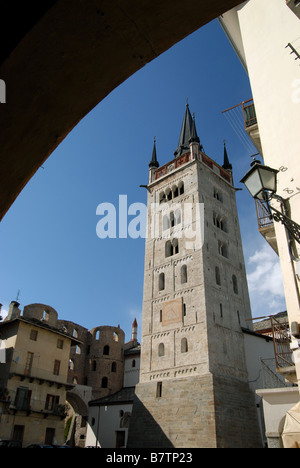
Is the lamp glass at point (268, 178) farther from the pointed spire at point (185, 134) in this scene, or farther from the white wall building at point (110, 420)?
the pointed spire at point (185, 134)

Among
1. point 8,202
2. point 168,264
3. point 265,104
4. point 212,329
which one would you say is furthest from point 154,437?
point 8,202

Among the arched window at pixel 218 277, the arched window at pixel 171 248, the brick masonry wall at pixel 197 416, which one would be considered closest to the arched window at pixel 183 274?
the arched window at pixel 171 248

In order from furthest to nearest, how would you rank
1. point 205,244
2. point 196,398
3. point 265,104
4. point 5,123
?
point 205,244
point 196,398
point 265,104
point 5,123

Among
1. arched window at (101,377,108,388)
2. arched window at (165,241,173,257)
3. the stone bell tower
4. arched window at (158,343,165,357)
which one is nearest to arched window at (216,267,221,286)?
Result: the stone bell tower

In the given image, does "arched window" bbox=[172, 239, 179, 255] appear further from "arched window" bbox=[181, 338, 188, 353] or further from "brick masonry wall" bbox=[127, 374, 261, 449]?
"brick masonry wall" bbox=[127, 374, 261, 449]

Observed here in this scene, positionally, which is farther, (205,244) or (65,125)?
(205,244)

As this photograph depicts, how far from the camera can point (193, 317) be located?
1022 inches

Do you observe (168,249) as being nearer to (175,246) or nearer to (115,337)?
(175,246)

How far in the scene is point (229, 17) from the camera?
1170 cm

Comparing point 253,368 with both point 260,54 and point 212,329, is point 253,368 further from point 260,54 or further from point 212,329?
point 260,54

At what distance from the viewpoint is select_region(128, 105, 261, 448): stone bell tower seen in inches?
891

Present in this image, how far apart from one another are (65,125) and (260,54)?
9.63 m

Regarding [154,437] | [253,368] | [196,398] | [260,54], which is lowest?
[154,437]

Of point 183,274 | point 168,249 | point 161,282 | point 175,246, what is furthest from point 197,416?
point 168,249
